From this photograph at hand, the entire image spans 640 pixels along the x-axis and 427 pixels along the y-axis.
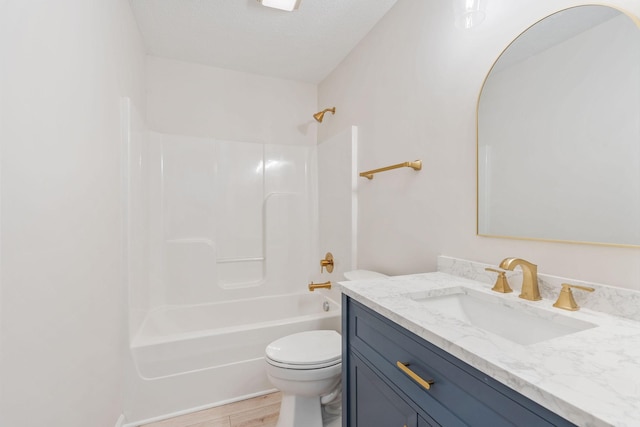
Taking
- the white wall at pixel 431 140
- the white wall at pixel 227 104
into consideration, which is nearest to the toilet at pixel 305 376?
the white wall at pixel 431 140

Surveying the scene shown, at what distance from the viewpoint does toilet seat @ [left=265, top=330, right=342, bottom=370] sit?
140 cm

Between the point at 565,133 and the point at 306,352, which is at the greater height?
the point at 565,133

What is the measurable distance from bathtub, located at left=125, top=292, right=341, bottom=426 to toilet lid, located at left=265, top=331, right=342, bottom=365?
1.15 ft

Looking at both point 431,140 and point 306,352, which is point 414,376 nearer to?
point 306,352

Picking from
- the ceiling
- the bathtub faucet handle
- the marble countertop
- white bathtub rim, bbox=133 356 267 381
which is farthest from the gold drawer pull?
the ceiling

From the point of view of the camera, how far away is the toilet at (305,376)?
4.57 ft

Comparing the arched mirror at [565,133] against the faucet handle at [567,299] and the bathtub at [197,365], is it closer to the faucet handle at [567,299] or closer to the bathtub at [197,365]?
the faucet handle at [567,299]

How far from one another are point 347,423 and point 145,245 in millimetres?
1768

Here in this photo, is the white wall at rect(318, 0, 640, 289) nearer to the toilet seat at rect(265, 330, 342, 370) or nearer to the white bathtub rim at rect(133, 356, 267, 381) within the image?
the toilet seat at rect(265, 330, 342, 370)

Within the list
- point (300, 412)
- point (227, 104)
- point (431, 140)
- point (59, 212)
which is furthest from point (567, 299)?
point (227, 104)

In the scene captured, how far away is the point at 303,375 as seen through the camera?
1383 millimetres

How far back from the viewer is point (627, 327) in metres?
0.68

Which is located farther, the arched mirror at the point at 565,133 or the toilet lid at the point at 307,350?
the toilet lid at the point at 307,350

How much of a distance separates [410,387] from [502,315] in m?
0.40
